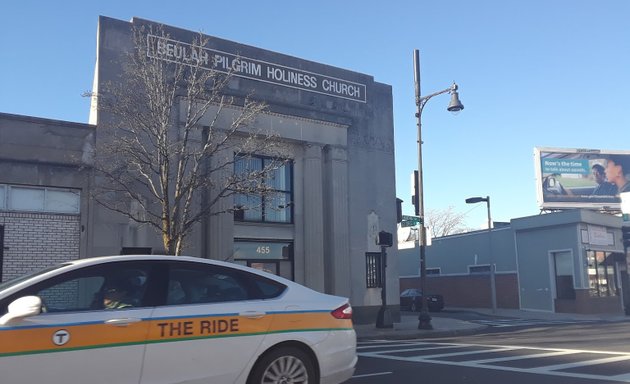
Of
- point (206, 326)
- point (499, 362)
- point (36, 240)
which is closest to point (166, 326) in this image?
point (206, 326)

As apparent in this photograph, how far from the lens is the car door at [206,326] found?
5.39 m

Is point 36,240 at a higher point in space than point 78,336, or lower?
higher

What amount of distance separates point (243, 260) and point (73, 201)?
5.80 meters

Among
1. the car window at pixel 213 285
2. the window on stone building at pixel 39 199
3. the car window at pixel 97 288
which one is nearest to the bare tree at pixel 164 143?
the window on stone building at pixel 39 199

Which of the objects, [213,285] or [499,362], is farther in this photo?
[499,362]

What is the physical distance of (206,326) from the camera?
5637mm

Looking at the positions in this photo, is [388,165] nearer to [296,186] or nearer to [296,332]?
[296,186]

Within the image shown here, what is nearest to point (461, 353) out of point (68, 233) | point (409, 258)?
point (68, 233)

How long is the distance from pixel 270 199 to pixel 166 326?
14189mm

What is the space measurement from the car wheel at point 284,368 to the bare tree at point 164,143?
9469 millimetres

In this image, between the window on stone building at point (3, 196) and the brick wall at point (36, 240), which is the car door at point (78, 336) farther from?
the window on stone building at point (3, 196)

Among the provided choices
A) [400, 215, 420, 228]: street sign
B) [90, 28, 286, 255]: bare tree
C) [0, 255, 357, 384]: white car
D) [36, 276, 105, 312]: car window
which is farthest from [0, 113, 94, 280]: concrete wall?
[36, 276, 105, 312]: car window

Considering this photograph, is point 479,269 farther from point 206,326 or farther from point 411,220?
point 206,326

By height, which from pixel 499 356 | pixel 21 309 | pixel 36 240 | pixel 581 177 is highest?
pixel 581 177
